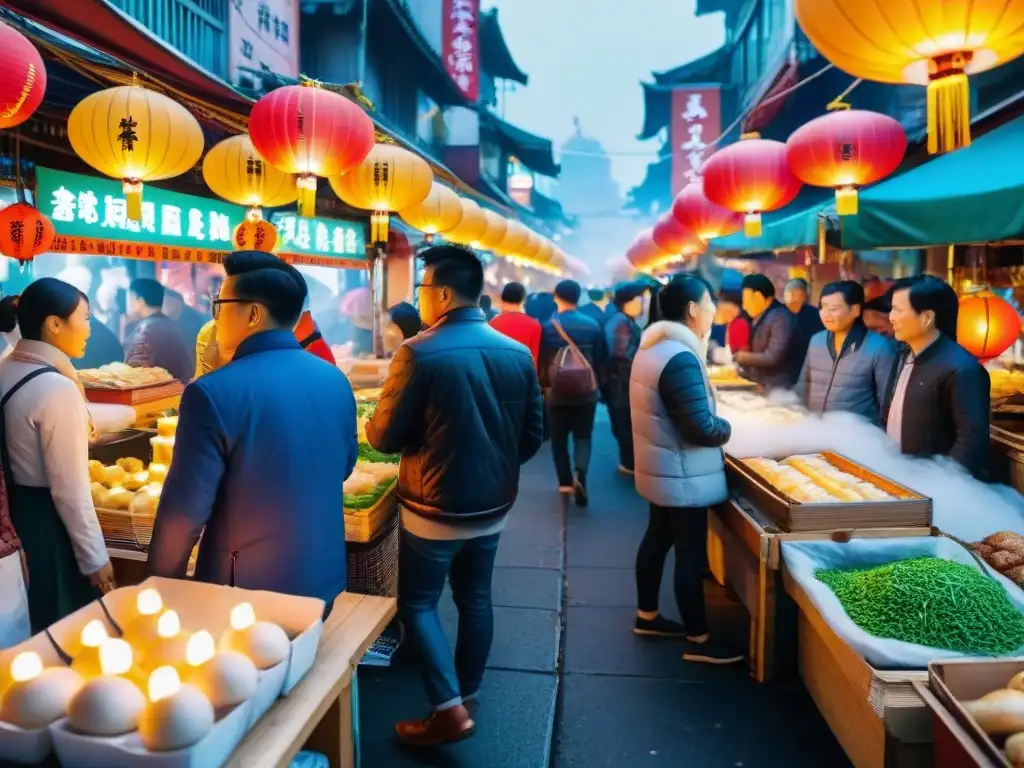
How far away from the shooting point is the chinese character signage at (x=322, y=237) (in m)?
10.1

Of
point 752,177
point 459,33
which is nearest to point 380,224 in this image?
point 752,177

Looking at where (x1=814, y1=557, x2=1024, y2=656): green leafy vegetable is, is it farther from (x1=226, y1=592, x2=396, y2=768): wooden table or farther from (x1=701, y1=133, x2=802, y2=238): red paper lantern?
(x1=701, y1=133, x2=802, y2=238): red paper lantern

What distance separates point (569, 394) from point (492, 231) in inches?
173

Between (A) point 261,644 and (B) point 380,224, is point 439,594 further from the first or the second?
(B) point 380,224

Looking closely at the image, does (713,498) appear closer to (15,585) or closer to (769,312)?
(15,585)

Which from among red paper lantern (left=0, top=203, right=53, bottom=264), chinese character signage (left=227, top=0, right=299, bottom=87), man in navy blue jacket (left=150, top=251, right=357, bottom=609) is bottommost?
man in navy blue jacket (left=150, top=251, right=357, bottom=609)

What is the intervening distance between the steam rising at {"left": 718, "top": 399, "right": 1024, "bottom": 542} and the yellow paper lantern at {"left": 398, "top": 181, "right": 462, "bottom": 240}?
4.28 m

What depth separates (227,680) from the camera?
66.0 inches

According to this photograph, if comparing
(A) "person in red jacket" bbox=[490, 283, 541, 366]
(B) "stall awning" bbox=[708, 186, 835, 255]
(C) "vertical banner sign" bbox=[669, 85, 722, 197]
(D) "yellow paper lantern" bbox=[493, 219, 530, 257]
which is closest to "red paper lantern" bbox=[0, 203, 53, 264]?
(A) "person in red jacket" bbox=[490, 283, 541, 366]

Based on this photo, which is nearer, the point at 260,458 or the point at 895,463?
the point at 260,458

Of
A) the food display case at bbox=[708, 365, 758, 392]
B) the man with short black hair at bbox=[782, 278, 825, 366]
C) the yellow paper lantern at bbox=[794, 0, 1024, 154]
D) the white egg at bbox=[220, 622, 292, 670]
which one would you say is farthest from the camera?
the food display case at bbox=[708, 365, 758, 392]

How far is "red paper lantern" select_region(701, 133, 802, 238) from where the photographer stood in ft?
21.1

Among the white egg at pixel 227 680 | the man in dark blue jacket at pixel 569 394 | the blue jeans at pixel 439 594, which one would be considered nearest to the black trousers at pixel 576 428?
the man in dark blue jacket at pixel 569 394

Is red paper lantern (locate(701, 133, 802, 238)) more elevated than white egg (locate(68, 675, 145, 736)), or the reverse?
red paper lantern (locate(701, 133, 802, 238))
